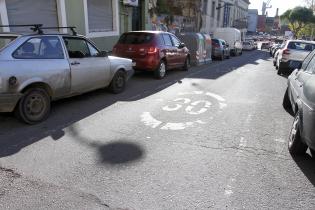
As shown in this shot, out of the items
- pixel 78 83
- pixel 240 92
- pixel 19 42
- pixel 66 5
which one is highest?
pixel 66 5

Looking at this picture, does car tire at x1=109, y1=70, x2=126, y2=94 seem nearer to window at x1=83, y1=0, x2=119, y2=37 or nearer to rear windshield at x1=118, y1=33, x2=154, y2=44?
rear windshield at x1=118, y1=33, x2=154, y2=44

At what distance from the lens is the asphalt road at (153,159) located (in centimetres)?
318

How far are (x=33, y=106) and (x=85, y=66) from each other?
1584mm

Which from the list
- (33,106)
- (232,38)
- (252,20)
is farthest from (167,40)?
(252,20)

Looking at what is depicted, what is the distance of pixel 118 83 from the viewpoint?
8.10m

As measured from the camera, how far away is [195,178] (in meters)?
3.62

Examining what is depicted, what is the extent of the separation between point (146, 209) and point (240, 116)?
3.84m

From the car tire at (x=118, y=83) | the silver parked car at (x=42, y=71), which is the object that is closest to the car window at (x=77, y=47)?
the silver parked car at (x=42, y=71)

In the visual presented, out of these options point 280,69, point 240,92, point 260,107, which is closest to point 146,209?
point 260,107

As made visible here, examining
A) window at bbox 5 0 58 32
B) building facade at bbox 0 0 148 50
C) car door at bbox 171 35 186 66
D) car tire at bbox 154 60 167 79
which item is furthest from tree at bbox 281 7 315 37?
window at bbox 5 0 58 32

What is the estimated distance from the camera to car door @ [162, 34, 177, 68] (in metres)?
10.8

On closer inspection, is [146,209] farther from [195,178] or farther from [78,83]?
[78,83]

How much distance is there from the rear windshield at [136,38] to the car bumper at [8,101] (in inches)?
231

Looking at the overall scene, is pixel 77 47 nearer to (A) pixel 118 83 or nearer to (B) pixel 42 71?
(B) pixel 42 71
